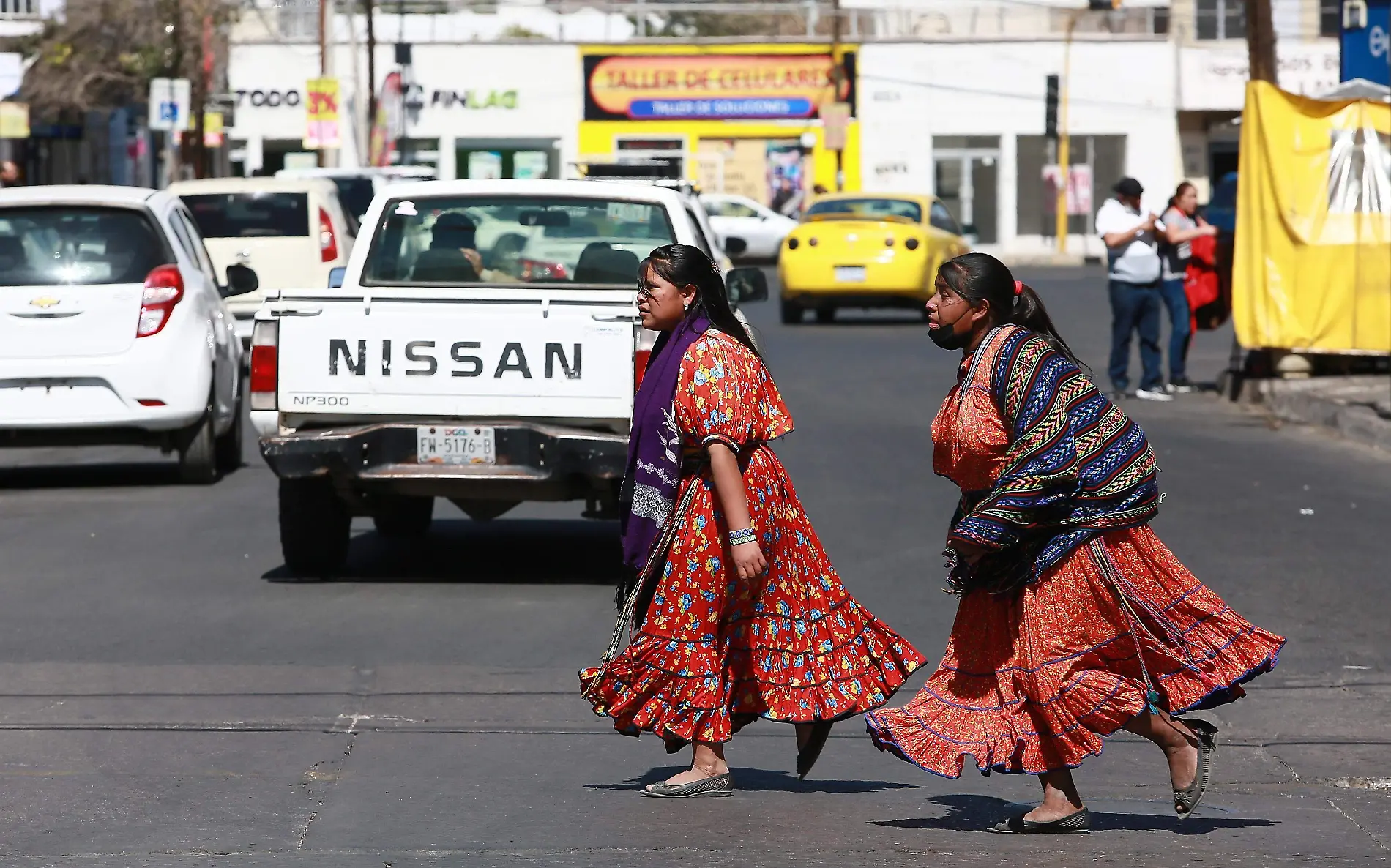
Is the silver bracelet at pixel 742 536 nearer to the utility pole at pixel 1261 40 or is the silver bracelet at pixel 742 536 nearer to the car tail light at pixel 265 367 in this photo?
the car tail light at pixel 265 367

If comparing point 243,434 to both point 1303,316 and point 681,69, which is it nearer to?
point 1303,316

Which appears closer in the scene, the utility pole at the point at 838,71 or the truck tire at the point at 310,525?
the truck tire at the point at 310,525

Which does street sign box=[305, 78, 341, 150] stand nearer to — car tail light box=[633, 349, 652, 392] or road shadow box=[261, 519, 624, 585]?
road shadow box=[261, 519, 624, 585]

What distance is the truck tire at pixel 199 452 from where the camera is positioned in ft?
42.1

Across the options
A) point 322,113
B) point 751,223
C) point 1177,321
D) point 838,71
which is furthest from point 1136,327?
point 838,71

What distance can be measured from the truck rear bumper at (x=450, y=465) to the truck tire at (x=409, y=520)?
1452 millimetres

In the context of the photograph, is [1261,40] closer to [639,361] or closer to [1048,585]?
[639,361]

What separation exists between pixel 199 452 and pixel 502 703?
232 inches

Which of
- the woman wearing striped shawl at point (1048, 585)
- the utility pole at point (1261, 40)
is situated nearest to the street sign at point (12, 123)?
the utility pole at point (1261, 40)

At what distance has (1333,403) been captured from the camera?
15.4m

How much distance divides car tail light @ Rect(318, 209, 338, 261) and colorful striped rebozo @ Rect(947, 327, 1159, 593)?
1525 centimetres

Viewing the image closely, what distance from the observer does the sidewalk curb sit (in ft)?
47.7

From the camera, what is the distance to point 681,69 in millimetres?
53656

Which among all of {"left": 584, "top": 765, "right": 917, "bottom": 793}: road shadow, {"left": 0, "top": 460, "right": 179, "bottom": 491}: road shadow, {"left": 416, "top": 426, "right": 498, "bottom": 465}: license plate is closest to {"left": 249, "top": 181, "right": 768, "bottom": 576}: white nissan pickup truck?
{"left": 416, "top": 426, "right": 498, "bottom": 465}: license plate
